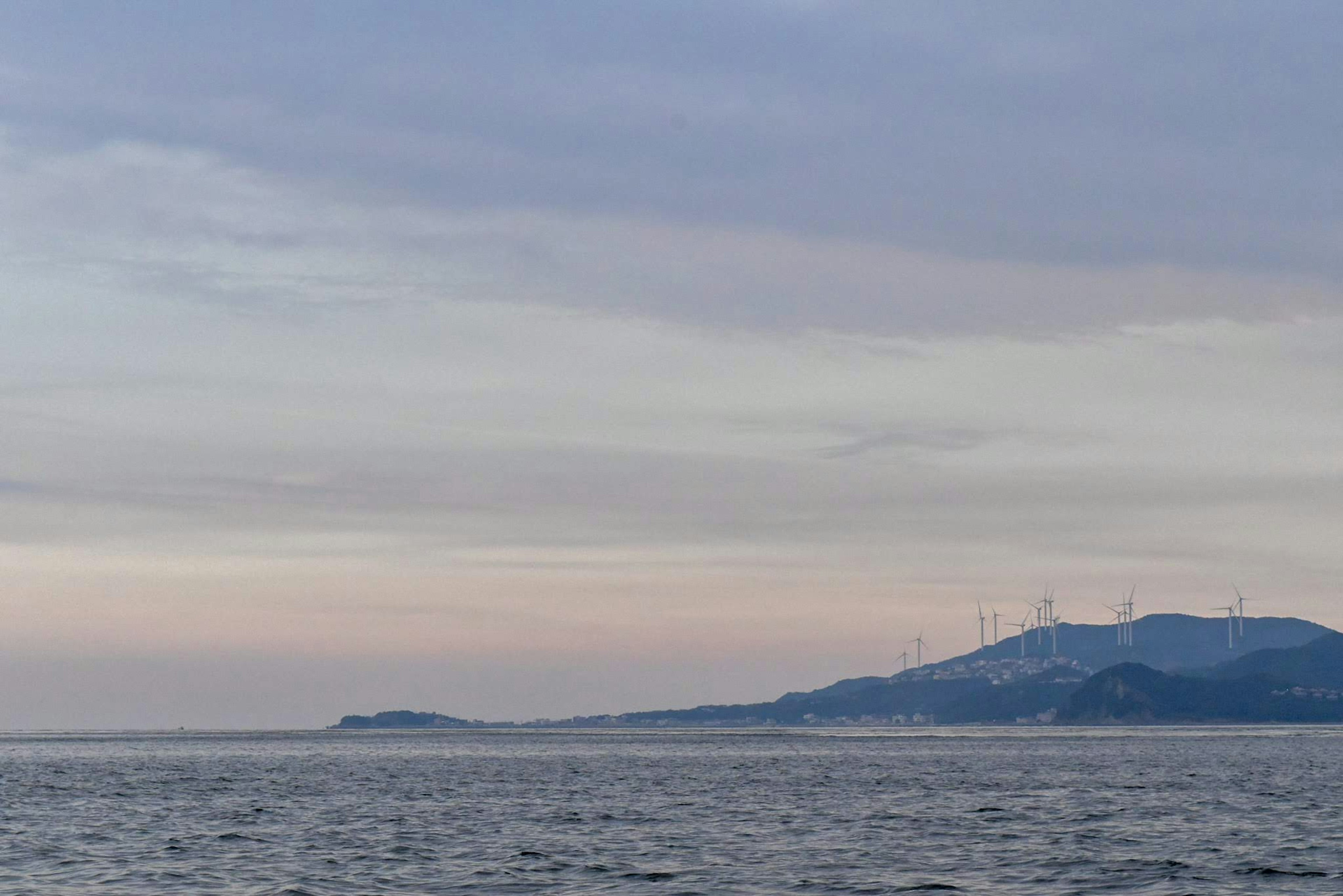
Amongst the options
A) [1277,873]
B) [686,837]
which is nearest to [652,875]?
[686,837]

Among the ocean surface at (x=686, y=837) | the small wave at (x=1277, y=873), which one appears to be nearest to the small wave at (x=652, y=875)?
the ocean surface at (x=686, y=837)

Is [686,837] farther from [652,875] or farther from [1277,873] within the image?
[1277,873]

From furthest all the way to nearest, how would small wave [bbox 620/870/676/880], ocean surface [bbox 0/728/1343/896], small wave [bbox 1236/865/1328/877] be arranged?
small wave [bbox 620/870/676/880] < small wave [bbox 1236/865/1328/877] < ocean surface [bbox 0/728/1343/896]

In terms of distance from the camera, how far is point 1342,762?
19638cm

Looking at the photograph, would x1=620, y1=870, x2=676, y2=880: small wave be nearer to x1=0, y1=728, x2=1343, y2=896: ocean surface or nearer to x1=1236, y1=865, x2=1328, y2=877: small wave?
x1=0, y1=728, x2=1343, y2=896: ocean surface

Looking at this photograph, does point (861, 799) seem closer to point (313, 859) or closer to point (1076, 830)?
point (1076, 830)

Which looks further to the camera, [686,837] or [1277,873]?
[686,837]

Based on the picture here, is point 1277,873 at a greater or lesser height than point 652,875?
lesser

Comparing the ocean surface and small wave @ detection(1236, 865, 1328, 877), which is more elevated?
the ocean surface

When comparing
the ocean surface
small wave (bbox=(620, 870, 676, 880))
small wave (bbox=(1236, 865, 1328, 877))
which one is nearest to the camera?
the ocean surface

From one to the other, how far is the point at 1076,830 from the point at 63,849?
54.2 meters

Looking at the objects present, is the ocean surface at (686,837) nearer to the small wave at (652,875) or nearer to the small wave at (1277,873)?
the small wave at (1277,873)

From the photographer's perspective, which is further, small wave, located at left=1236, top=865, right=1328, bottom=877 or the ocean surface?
small wave, located at left=1236, top=865, right=1328, bottom=877

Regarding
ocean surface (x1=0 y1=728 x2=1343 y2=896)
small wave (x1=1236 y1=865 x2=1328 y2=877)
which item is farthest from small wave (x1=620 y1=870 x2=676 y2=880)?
small wave (x1=1236 y1=865 x2=1328 y2=877)
